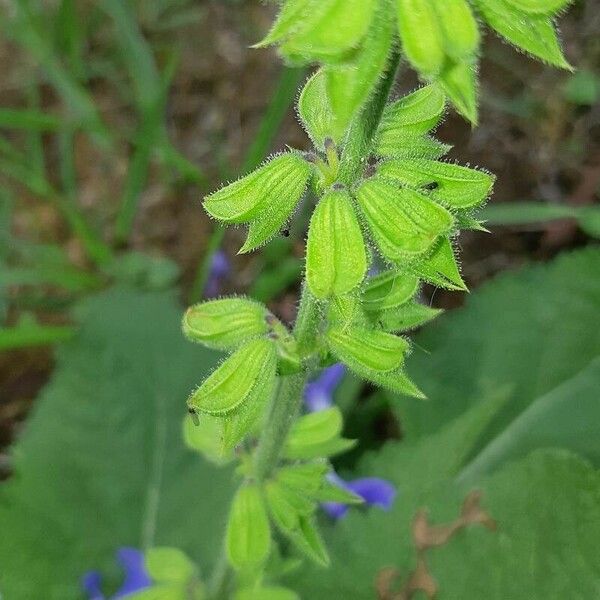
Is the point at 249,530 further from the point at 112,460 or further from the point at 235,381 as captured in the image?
the point at 112,460

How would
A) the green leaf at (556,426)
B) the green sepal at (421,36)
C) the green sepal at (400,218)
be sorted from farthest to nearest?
the green leaf at (556,426) < the green sepal at (400,218) < the green sepal at (421,36)

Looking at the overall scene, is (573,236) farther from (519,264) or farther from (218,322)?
(218,322)

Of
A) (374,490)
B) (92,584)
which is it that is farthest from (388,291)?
(92,584)

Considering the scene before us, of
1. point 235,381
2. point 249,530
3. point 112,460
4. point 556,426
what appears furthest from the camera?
point 112,460

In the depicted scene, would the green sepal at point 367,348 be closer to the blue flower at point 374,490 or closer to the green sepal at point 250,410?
the green sepal at point 250,410

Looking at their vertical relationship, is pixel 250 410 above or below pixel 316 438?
above

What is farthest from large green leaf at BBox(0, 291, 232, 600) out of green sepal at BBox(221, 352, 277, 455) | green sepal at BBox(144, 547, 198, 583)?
green sepal at BBox(221, 352, 277, 455)

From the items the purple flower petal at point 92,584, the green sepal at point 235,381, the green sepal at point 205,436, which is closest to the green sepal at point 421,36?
the green sepal at point 235,381

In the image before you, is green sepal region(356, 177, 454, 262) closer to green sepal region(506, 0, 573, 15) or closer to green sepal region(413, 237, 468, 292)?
green sepal region(413, 237, 468, 292)

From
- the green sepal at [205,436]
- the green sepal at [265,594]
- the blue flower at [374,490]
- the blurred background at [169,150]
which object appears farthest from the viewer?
the blurred background at [169,150]
